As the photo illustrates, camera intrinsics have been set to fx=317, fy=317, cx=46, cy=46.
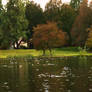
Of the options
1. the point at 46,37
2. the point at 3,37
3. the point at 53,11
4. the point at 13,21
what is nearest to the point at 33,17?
the point at 53,11

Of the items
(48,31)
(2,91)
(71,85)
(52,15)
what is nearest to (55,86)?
(71,85)

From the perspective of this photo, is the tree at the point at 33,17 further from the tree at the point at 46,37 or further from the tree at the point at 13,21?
the tree at the point at 46,37

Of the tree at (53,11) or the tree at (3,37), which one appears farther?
the tree at (53,11)

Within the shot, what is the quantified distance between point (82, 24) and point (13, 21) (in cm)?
2171

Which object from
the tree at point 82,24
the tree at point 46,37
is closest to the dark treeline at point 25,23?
the tree at point 82,24

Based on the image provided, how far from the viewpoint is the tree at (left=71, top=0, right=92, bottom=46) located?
98.6 metres

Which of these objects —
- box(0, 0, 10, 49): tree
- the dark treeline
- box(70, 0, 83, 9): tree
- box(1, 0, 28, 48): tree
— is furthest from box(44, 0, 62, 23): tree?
box(0, 0, 10, 49): tree

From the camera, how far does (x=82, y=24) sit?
3920 inches

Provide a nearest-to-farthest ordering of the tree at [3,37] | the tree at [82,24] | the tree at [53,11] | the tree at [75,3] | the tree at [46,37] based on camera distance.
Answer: the tree at [46,37] → the tree at [3,37] → the tree at [82,24] → the tree at [53,11] → the tree at [75,3]

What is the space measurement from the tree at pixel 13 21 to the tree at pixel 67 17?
47.5ft

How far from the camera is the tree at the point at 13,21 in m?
97.9

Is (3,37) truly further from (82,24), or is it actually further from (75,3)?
(75,3)

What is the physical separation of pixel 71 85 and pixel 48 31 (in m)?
56.6

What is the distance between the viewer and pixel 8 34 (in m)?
→ 98.9
